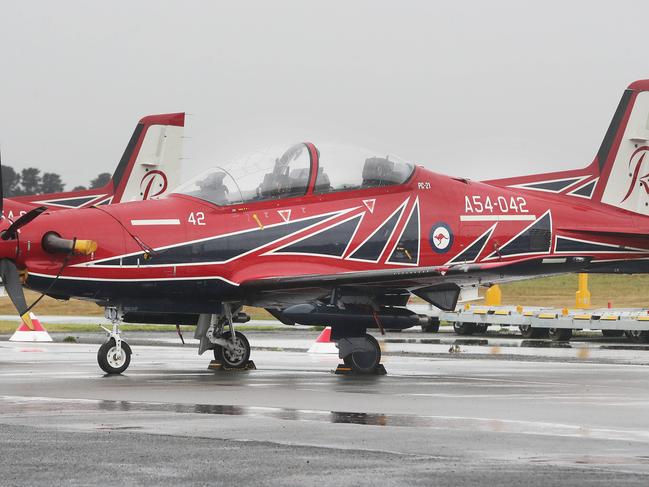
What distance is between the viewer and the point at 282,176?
1678cm

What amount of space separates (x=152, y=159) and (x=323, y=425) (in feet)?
74.6

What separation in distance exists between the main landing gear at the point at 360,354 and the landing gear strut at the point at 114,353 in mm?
2931

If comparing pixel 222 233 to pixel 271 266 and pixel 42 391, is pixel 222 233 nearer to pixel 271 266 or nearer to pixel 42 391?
pixel 271 266

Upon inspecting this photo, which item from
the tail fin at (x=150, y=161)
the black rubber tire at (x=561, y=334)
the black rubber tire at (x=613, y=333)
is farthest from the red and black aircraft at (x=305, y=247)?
the tail fin at (x=150, y=161)

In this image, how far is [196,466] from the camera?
759 cm

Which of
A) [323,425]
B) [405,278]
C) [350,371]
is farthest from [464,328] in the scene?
[323,425]

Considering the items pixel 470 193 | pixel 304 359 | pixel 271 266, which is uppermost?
pixel 470 193

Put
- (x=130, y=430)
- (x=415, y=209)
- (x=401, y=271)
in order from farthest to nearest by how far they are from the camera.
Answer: (x=415, y=209) → (x=401, y=271) → (x=130, y=430)

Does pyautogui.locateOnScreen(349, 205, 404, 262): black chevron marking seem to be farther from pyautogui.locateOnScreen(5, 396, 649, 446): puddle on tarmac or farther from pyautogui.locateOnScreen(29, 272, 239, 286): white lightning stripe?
pyautogui.locateOnScreen(5, 396, 649, 446): puddle on tarmac

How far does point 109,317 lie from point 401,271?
4.08 meters

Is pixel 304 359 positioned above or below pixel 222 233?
below

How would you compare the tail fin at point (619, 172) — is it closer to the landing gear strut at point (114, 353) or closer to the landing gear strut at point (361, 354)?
the landing gear strut at point (361, 354)

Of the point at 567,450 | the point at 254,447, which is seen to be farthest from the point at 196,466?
the point at 567,450

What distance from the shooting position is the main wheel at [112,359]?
635 inches
